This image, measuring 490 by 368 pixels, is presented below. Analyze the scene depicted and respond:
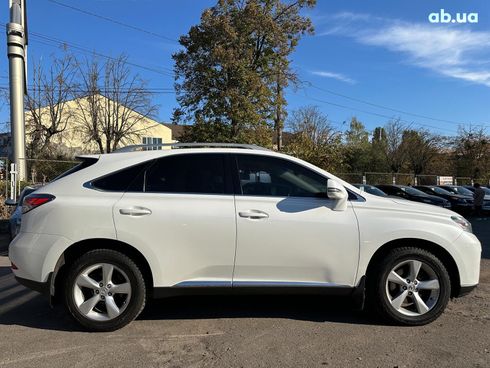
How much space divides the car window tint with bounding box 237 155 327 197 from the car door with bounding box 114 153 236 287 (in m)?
0.29

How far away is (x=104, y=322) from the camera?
4.50 m

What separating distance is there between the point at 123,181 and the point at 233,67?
16697 millimetres

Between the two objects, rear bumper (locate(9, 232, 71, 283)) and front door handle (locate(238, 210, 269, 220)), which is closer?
rear bumper (locate(9, 232, 71, 283))

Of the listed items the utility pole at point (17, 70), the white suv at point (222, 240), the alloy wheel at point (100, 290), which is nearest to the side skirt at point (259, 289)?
the white suv at point (222, 240)

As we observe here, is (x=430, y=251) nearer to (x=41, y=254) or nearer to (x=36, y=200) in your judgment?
(x=41, y=254)

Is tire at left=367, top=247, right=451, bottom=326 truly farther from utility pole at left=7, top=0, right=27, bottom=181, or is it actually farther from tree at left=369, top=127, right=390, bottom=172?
tree at left=369, top=127, right=390, bottom=172

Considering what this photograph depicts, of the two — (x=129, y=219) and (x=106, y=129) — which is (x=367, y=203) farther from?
(x=106, y=129)

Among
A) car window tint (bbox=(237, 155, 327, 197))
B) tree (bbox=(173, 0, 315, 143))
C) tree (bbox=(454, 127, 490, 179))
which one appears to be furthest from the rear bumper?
tree (bbox=(454, 127, 490, 179))

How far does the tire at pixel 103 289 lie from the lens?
4484 mm

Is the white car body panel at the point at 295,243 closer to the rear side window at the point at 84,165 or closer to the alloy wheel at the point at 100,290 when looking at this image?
the alloy wheel at the point at 100,290

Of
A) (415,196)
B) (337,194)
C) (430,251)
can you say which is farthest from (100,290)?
(415,196)

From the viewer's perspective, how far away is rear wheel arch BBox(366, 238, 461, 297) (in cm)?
472

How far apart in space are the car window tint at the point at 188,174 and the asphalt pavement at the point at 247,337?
4.47 feet


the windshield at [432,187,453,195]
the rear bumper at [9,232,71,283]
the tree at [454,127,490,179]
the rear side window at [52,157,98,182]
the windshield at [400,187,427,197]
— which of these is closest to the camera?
the rear bumper at [9,232,71,283]
